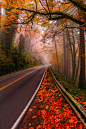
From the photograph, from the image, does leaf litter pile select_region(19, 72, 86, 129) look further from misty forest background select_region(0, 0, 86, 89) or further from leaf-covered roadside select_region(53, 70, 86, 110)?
misty forest background select_region(0, 0, 86, 89)

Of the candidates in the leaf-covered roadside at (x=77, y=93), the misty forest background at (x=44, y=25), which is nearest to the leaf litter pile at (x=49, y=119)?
the leaf-covered roadside at (x=77, y=93)

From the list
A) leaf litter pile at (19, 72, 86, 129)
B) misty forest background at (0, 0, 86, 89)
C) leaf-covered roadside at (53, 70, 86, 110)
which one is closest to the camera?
leaf litter pile at (19, 72, 86, 129)

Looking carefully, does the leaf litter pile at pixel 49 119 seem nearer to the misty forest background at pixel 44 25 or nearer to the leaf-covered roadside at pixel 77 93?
the leaf-covered roadside at pixel 77 93

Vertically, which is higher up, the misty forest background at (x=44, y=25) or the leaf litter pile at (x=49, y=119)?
the misty forest background at (x=44, y=25)

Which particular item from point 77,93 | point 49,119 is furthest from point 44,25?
point 49,119

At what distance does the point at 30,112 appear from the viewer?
157 inches

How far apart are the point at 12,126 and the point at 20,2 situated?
26.8 ft

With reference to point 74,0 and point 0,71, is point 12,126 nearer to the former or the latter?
point 74,0

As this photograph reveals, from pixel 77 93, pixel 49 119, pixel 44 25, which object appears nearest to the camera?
pixel 49 119

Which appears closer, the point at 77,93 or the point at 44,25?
the point at 77,93

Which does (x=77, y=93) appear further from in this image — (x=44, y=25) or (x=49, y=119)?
(x=44, y=25)

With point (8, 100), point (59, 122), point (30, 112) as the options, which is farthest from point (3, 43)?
point (59, 122)

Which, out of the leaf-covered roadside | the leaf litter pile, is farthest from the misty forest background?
the leaf litter pile

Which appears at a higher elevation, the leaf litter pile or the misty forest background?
the misty forest background
